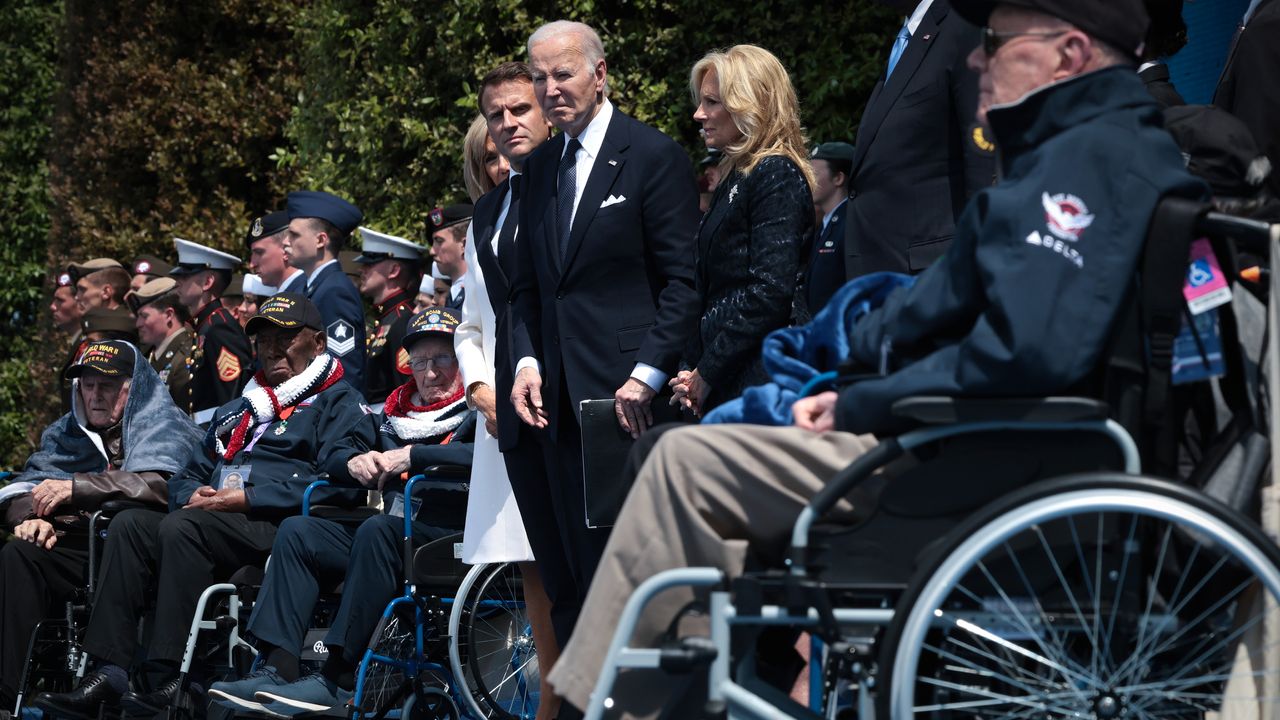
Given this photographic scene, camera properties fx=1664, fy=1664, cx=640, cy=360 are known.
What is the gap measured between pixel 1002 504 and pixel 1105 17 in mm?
974

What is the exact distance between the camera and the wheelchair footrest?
2.76m

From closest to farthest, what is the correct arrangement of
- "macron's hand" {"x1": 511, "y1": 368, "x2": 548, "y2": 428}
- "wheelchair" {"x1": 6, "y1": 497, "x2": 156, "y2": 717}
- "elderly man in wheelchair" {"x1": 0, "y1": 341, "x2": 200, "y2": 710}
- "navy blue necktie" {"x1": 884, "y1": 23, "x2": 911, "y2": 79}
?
→ 1. "navy blue necktie" {"x1": 884, "y1": 23, "x2": 911, "y2": 79}
2. "macron's hand" {"x1": 511, "y1": 368, "x2": 548, "y2": 428}
3. "wheelchair" {"x1": 6, "y1": 497, "x2": 156, "y2": 717}
4. "elderly man in wheelchair" {"x1": 0, "y1": 341, "x2": 200, "y2": 710}

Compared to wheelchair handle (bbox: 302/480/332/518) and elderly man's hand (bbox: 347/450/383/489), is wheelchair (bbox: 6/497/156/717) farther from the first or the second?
elderly man's hand (bbox: 347/450/383/489)

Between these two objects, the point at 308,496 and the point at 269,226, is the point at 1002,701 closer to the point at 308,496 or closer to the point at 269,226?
the point at 308,496

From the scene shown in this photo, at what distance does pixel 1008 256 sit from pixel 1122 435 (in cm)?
35

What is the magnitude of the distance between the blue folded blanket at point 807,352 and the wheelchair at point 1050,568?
49 centimetres

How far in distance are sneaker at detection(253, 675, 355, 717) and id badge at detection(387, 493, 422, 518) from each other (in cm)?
65

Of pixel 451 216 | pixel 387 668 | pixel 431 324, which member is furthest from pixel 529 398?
pixel 451 216

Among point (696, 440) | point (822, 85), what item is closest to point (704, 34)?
point (822, 85)

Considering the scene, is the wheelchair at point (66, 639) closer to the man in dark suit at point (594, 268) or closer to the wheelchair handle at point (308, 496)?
the wheelchair handle at point (308, 496)

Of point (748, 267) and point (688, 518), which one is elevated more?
point (748, 267)

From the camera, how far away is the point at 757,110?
4566 millimetres

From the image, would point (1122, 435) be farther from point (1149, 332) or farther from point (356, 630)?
point (356, 630)

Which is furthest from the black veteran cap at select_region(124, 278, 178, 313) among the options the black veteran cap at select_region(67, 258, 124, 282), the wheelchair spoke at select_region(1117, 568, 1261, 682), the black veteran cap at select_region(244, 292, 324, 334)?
the wheelchair spoke at select_region(1117, 568, 1261, 682)
